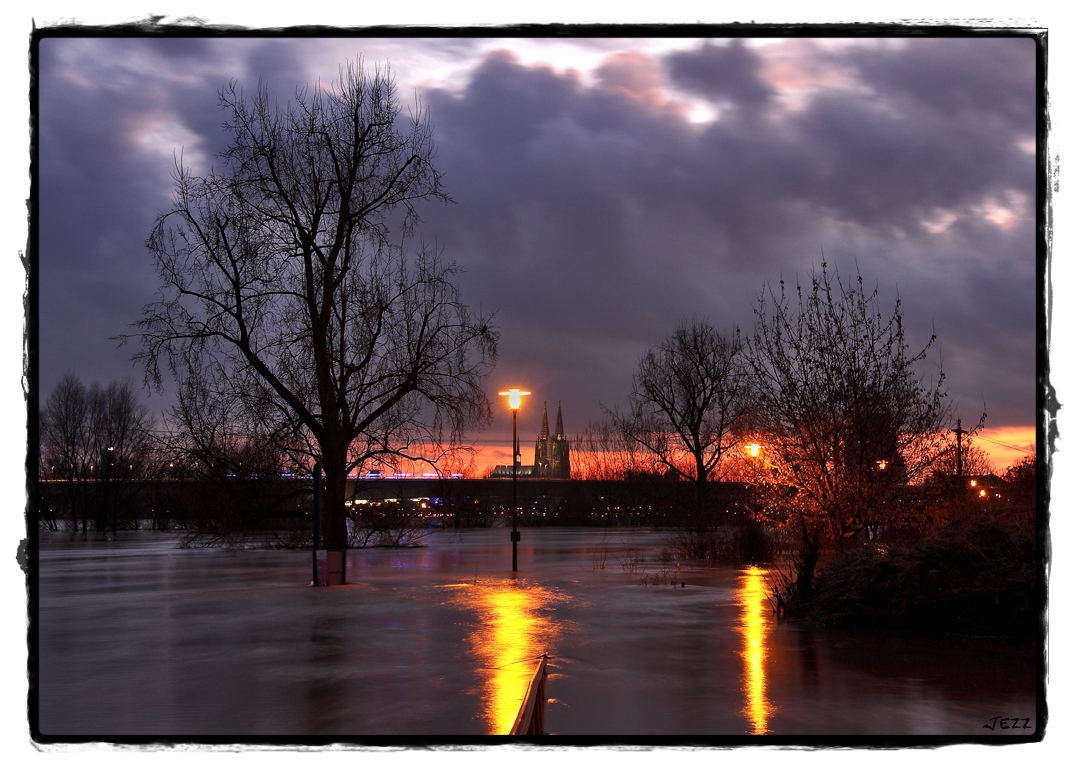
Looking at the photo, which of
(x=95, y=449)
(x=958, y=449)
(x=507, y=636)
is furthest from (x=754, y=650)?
(x=95, y=449)

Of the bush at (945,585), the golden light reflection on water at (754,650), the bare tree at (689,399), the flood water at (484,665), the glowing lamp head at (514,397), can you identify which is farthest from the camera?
the bare tree at (689,399)

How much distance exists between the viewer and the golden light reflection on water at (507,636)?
8.77 m

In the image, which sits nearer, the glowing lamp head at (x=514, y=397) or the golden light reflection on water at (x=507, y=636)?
the golden light reflection on water at (x=507, y=636)

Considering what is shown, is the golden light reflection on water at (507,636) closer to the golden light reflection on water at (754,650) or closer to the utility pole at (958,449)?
the golden light reflection on water at (754,650)

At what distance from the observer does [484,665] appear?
10633 millimetres

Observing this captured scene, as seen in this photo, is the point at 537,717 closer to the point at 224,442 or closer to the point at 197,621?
the point at 197,621

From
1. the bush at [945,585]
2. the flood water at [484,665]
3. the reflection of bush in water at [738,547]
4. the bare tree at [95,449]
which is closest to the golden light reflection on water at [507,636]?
the flood water at [484,665]

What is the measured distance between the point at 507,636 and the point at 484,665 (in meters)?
2.29

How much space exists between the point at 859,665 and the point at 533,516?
203ft

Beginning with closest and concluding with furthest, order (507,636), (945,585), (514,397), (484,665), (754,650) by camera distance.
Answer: (484,665) < (754,650) < (507,636) < (945,585) < (514,397)

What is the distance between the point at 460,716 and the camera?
26.9 feet

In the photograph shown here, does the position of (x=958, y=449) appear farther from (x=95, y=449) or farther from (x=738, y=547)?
(x=95, y=449)

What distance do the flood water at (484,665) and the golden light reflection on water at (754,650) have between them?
0.04m

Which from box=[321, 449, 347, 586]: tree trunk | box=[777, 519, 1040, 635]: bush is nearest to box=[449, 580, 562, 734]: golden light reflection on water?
box=[777, 519, 1040, 635]: bush
